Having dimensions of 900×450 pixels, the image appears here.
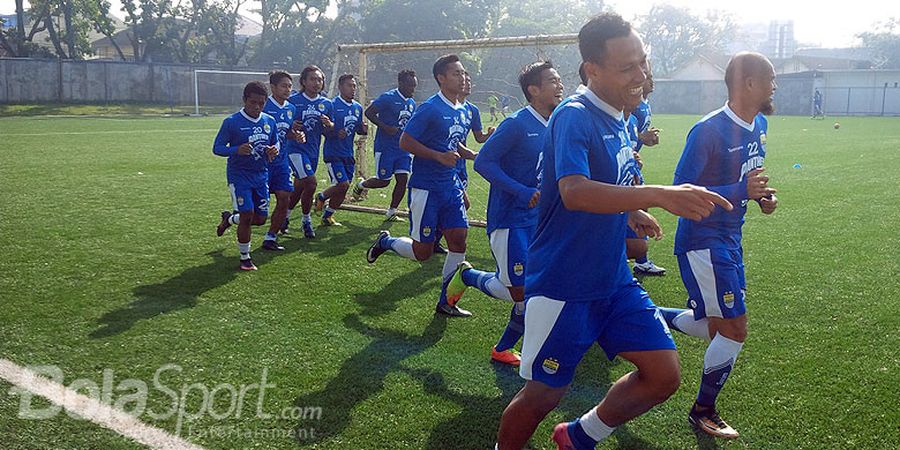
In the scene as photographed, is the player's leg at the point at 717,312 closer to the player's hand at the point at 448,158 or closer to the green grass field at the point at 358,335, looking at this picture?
the green grass field at the point at 358,335

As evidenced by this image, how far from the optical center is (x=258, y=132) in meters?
8.02

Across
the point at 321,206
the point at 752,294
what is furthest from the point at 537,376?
the point at 321,206

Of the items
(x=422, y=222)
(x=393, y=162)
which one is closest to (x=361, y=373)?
(x=422, y=222)

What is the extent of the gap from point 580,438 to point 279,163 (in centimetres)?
628

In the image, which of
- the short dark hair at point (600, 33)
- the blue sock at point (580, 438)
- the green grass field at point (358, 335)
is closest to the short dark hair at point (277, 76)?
the green grass field at point (358, 335)

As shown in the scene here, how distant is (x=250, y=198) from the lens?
7.99 meters

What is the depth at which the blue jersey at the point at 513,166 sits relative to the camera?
4.86 meters

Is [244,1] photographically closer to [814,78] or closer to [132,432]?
[814,78]

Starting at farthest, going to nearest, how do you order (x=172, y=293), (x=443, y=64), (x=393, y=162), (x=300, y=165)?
(x=393, y=162) < (x=300, y=165) < (x=172, y=293) < (x=443, y=64)

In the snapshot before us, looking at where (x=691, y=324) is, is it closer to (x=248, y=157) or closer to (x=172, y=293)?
(x=172, y=293)

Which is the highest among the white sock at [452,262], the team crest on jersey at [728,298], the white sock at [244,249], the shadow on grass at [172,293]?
the team crest on jersey at [728,298]

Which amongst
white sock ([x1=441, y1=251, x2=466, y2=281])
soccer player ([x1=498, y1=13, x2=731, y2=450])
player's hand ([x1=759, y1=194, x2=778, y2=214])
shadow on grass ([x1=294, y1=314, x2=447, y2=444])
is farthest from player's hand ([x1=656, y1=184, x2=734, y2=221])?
white sock ([x1=441, y1=251, x2=466, y2=281])

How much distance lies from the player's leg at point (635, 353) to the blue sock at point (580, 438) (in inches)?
2.1

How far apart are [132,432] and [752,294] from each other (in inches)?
207
